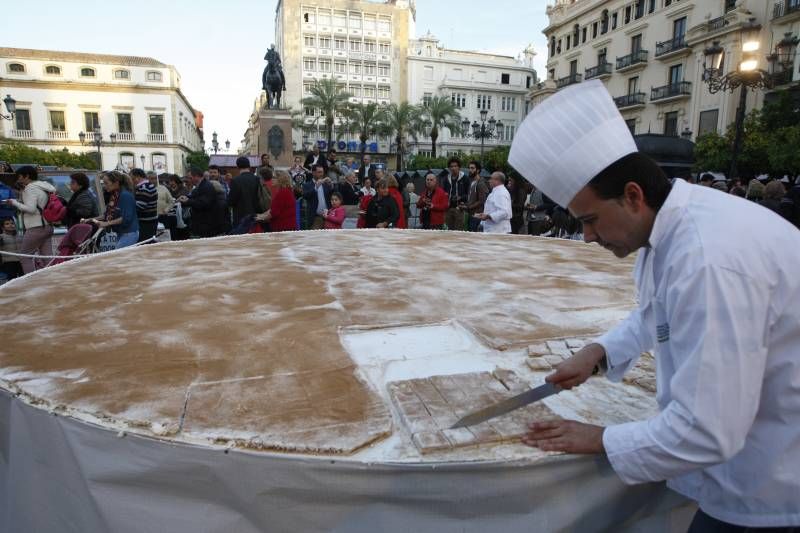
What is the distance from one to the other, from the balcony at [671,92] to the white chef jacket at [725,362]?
34088 mm

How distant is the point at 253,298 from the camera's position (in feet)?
8.32

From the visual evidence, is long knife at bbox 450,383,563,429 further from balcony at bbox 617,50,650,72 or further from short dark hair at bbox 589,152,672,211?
balcony at bbox 617,50,650,72

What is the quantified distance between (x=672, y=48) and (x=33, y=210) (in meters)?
34.7

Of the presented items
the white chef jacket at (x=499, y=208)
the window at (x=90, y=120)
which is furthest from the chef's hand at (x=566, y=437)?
the window at (x=90, y=120)

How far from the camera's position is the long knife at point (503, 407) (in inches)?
48.5

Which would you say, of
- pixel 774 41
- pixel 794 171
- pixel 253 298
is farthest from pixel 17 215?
pixel 774 41

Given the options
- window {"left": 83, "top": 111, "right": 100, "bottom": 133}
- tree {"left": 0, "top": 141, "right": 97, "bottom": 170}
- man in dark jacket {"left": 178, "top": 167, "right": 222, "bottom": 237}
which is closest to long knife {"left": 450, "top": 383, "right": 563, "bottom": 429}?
man in dark jacket {"left": 178, "top": 167, "right": 222, "bottom": 237}

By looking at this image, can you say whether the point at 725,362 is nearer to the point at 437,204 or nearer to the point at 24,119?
the point at 437,204

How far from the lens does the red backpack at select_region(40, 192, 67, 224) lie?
19.6ft

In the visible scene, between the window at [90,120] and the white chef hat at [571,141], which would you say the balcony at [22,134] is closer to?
the window at [90,120]

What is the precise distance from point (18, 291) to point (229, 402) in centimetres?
203

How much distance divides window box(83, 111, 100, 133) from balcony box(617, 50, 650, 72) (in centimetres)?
4440

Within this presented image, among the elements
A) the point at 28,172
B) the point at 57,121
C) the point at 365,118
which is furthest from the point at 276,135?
the point at 57,121

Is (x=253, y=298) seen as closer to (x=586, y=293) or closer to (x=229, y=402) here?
(x=229, y=402)
